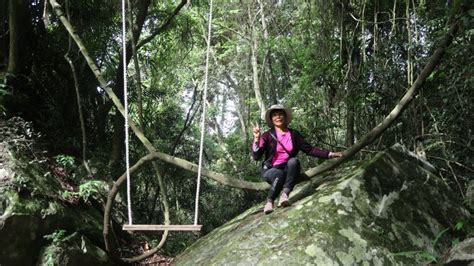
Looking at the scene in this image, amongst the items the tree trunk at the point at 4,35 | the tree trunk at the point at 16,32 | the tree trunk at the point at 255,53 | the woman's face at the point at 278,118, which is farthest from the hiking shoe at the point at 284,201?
the tree trunk at the point at 255,53

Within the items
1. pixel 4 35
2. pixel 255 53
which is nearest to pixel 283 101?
pixel 255 53

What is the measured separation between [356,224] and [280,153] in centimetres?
104

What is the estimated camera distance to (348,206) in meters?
4.07

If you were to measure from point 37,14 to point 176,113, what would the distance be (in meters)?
4.13

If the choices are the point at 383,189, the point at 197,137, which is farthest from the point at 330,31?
the point at 197,137

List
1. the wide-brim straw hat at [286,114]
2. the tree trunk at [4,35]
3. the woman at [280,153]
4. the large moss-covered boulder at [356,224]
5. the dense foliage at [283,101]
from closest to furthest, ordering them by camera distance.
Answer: the large moss-covered boulder at [356,224], the woman at [280,153], the wide-brim straw hat at [286,114], the dense foliage at [283,101], the tree trunk at [4,35]

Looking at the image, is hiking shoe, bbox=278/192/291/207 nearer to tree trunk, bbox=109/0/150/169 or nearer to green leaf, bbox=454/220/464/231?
green leaf, bbox=454/220/464/231

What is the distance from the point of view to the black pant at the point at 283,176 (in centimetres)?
444

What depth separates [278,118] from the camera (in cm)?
463

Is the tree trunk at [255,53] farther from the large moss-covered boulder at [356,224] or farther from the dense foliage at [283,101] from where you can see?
the large moss-covered boulder at [356,224]

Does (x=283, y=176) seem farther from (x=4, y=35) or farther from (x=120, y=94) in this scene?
(x=4, y=35)

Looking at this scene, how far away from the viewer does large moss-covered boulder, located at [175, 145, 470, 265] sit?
371 centimetres

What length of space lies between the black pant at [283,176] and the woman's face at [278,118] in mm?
398

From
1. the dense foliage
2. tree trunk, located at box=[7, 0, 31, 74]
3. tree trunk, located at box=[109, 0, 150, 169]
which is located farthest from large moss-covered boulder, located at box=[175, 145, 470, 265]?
tree trunk, located at box=[7, 0, 31, 74]
